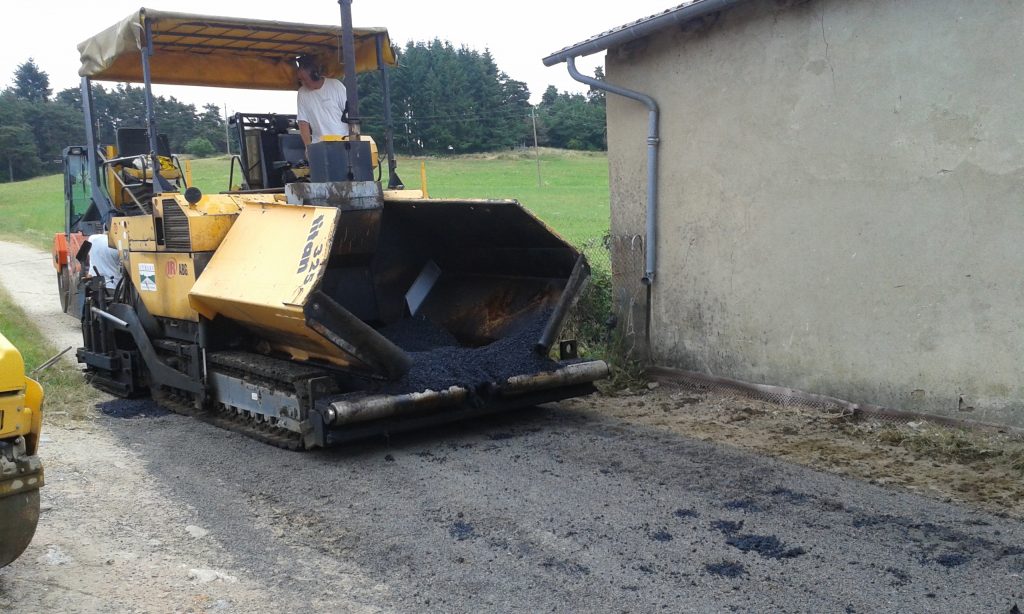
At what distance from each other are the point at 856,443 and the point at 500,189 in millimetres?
31085

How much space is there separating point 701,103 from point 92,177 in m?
5.96

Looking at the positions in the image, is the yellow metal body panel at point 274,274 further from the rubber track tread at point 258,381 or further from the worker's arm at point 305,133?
the worker's arm at point 305,133

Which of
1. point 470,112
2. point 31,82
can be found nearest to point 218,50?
point 470,112

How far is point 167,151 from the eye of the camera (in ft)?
27.7

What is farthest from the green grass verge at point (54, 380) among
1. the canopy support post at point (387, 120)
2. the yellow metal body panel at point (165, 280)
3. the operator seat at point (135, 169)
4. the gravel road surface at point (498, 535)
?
the canopy support post at point (387, 120)

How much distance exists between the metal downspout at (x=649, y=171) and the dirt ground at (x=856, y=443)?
1.17 metres

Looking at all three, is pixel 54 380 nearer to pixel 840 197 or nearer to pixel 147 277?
pixel 147 277

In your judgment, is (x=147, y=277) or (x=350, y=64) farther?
(x=147, y=277)

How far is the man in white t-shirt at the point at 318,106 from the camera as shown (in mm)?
8039

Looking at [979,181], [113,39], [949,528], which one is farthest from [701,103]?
[113,39]

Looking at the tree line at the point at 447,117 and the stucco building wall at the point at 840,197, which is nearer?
the stucco building wall at the point at 840,197

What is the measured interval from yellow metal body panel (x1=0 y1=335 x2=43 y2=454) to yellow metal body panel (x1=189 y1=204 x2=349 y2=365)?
6.33ft

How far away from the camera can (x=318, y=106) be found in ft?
26.8

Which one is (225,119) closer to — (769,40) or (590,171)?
(769,40)
